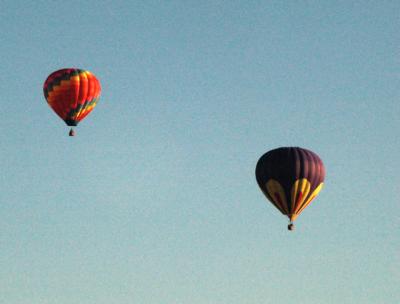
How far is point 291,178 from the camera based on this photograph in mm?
94500

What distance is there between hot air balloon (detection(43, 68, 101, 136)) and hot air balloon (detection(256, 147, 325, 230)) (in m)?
20.2

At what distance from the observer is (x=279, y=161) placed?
3750 inches

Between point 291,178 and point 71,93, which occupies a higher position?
point 71,93

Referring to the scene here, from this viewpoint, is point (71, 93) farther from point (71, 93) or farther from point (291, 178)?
point (291, 178)

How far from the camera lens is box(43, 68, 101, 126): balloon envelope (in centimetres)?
Answer: 10656

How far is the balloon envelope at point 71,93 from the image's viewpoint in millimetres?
106562

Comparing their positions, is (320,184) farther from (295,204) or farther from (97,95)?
(97,95)

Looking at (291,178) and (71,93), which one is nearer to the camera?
(291,178)

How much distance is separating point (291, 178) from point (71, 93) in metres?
24.1

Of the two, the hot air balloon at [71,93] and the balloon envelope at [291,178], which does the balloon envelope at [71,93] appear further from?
the balloon envelope at [291,178]

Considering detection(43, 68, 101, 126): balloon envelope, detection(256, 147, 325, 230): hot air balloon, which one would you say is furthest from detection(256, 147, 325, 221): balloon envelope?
detection(43, 68, 101, 126): balloon envelope

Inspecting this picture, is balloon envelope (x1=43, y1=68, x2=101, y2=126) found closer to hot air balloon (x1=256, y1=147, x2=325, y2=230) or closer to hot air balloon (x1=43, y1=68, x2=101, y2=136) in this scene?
hot air balloon (x1=43, y1=68, x2=101, y2=136)

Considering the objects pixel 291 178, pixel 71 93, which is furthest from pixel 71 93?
pixel 291 178

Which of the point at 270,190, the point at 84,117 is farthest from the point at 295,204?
the point at 84,117
